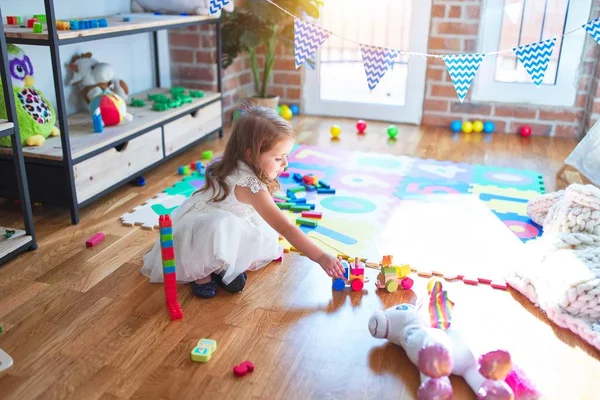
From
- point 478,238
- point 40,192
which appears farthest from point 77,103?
point 478,238

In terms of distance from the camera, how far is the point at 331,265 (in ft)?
5.95

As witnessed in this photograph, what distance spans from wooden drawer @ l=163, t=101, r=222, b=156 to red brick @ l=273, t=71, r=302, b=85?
0.87 meters

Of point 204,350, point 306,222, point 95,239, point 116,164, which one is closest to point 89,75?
point 116,164

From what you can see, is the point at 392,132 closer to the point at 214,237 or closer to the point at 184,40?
the point at 184,40

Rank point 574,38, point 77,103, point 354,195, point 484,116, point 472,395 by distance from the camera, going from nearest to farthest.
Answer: point 472,395 < point 354,195 < point 77,103 < point 574,38 < point 484,116

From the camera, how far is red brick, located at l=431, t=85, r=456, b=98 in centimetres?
387

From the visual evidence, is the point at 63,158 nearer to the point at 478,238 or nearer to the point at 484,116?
the point at 478,238

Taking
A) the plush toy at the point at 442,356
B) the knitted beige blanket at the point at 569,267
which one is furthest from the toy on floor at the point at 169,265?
the knitted beige blanket at the point at 569,267

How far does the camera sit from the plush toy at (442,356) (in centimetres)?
138

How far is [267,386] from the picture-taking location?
146 centimetres

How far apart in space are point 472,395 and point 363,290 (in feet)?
→ 1.81

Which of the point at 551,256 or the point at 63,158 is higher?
the point at 63,158

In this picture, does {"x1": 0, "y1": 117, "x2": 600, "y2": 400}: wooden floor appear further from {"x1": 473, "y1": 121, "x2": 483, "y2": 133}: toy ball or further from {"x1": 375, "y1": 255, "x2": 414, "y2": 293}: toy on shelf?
{"x1": 473, "y1": 121, "x2": 483, "y2": 133}: toy ball

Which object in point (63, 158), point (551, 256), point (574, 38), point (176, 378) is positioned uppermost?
point (574, 38)
